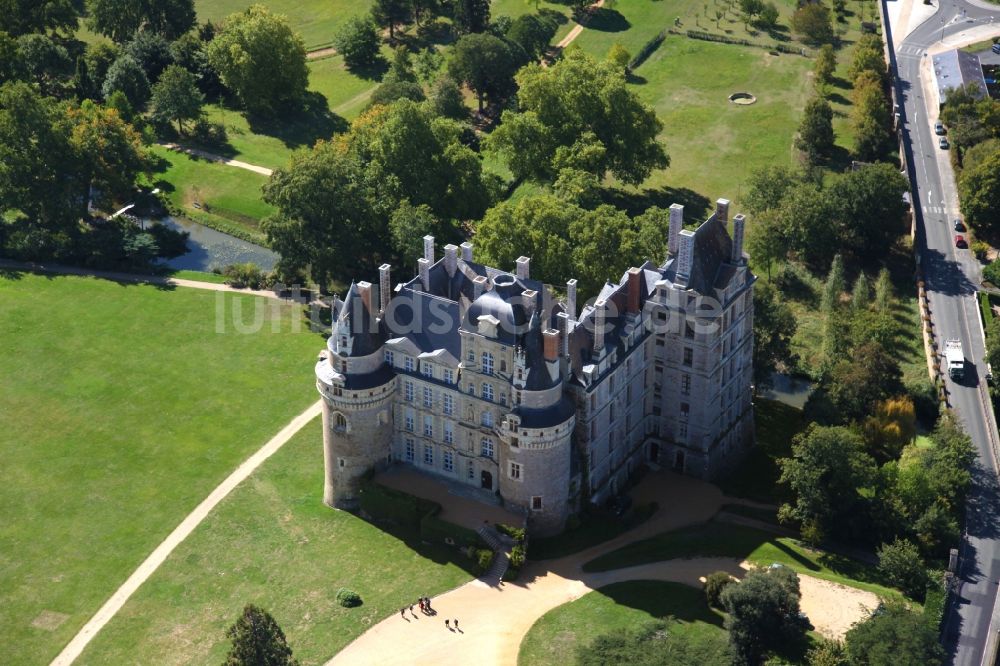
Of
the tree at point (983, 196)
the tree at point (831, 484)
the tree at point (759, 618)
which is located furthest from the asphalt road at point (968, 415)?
the tree at point (759, 618)

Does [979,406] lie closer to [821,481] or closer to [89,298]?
[821,481]

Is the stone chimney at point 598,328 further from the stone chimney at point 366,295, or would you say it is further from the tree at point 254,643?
the tree at point 254,643

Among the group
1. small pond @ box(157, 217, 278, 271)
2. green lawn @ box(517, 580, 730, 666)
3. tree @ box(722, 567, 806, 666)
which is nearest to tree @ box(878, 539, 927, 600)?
tree @ box(722, 567, 806, 666)

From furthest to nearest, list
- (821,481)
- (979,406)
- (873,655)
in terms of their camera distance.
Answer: (979,406)
(821,481)
(873,655)

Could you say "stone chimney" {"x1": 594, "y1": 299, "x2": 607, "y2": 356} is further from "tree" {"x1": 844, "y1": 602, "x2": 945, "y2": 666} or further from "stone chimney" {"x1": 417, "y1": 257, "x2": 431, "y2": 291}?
"tree" {"x1": 844, "y1": 602, "x2": 945, "y2": 666}

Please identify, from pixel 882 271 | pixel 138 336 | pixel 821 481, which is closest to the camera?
pixel 821 481

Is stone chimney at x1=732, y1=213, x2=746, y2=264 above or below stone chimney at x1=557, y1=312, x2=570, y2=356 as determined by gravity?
above

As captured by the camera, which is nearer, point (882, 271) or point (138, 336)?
point (138, 336)

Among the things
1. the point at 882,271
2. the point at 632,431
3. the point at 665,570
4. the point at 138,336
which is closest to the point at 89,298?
the point at 138,336
